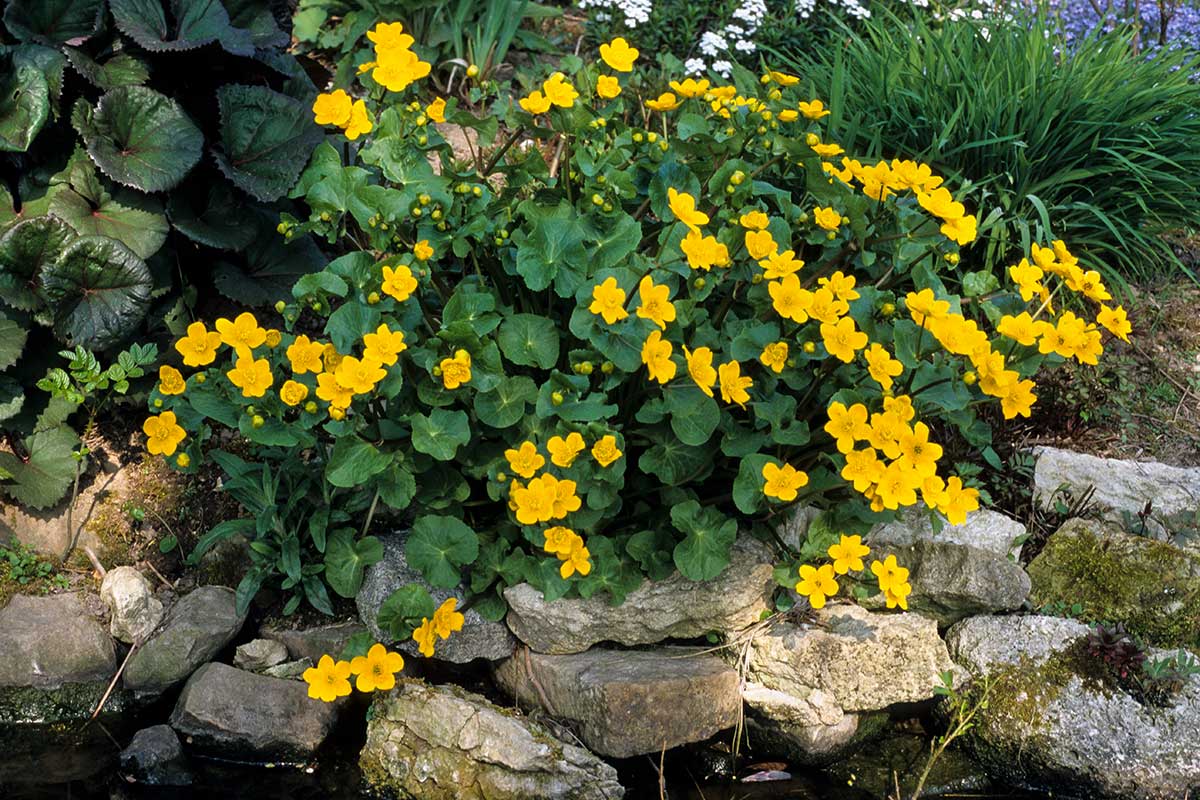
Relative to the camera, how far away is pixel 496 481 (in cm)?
274

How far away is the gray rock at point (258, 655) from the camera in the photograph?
303 centimetres

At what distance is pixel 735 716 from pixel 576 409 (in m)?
1.00

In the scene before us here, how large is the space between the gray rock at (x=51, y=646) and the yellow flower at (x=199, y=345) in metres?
0.94

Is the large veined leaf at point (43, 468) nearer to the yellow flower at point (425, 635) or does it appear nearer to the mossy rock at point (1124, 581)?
the yellow flower at point (425, 635)

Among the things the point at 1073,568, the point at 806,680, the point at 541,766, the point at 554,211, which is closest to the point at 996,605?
the point at 1073,568

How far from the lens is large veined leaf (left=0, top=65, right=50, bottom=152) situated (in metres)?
3.02

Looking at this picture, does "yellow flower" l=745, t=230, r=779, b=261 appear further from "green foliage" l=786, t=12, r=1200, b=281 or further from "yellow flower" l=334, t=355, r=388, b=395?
"green foliage" l=786, t=12, r=1200, b=281

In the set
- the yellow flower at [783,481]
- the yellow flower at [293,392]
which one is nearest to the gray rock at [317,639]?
the yellow flower at [293,392]

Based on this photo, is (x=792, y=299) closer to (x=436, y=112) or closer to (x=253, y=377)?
(x=436, y=112)

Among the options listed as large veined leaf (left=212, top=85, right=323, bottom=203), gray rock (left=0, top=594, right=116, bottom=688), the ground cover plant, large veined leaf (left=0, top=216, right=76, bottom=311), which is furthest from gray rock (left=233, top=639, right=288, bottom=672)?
large veined leaf (left=212, top=85, right=323, bottom=203)

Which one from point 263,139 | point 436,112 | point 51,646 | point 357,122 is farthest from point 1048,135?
point 51,646

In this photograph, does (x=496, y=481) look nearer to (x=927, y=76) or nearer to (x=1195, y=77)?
(x=927, y=76)

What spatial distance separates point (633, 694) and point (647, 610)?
0.74 feet

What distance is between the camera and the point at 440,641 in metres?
2.96
